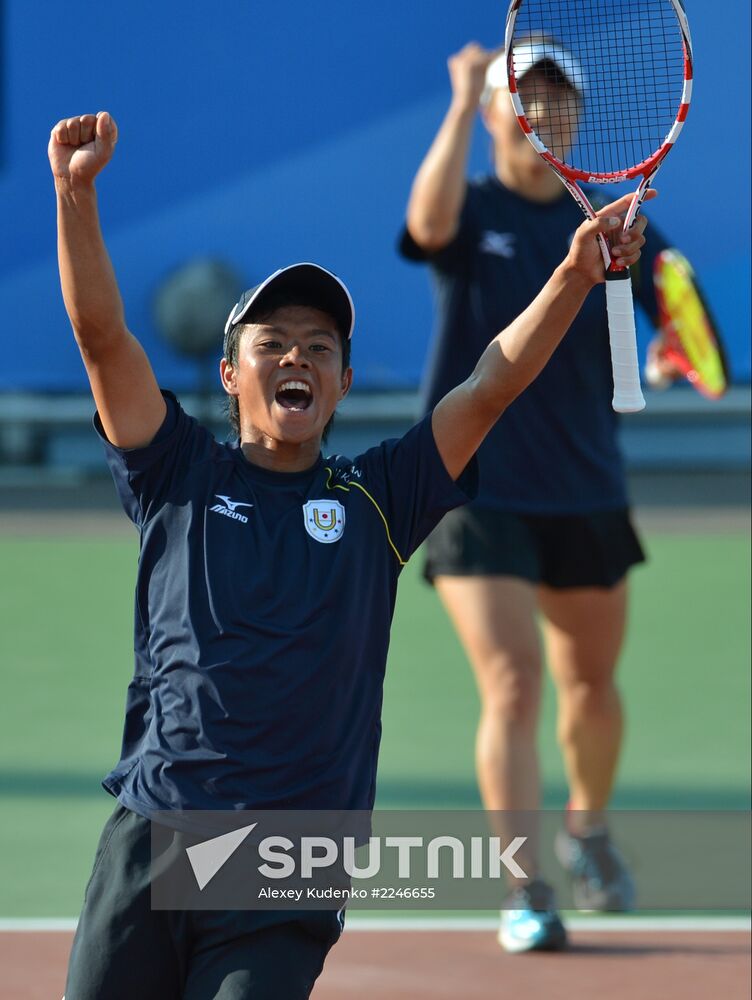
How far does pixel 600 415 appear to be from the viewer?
4949 millimetres

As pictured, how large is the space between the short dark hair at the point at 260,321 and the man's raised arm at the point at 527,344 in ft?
0.77

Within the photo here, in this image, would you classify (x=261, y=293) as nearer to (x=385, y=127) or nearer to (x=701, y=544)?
(x=701, y=544)

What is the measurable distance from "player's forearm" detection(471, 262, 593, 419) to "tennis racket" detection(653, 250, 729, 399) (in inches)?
94.3

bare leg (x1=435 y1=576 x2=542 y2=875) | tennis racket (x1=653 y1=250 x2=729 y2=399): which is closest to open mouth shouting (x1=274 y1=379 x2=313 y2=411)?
bare leg (x1=435 y1=576 x2=542 y2=875)

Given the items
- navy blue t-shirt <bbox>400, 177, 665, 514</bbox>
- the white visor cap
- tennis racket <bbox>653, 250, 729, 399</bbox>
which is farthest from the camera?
tennis racket <bbox>653, 250, 729, 399</bbox>

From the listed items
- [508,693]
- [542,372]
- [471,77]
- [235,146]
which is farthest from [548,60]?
[235,146]

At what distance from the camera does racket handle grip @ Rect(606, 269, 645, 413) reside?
9.52ft

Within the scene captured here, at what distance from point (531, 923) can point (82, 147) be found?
2.54 meters

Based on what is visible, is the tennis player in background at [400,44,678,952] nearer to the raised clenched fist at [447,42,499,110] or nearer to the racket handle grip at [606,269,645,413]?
the raised clenched fist at [447,42,499,110]

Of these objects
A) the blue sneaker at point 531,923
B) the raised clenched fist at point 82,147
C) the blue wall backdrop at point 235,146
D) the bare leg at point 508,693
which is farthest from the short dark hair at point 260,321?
the blue wall backdrop at point 235,146

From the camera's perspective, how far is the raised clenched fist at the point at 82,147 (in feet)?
9.08

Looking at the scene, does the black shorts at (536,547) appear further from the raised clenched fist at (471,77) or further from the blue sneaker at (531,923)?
the raised clenched fist at (471,77)

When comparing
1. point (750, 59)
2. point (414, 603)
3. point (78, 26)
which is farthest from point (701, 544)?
point (78, 26)

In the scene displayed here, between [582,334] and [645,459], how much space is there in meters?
11.5
